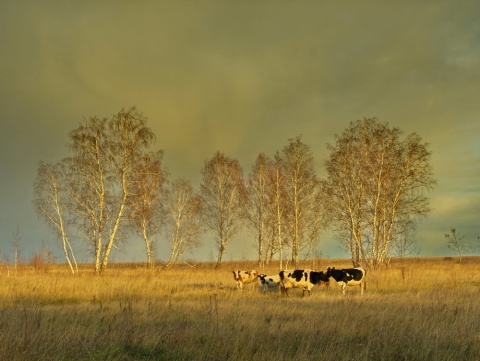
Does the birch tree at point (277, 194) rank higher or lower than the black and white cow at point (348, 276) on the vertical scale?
higher

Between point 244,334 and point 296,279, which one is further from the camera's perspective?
point 296,279

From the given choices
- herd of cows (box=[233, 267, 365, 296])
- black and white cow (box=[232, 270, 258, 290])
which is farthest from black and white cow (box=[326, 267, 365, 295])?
black and white cow (box=[232, 270, 258, 290])

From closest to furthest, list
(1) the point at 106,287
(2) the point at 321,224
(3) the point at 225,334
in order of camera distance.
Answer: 1. (3) the point at 225,334
2. (1) the point at 106,287
3. (2) the point at 321,224

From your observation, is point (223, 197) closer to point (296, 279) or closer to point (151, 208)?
point (151, 208)

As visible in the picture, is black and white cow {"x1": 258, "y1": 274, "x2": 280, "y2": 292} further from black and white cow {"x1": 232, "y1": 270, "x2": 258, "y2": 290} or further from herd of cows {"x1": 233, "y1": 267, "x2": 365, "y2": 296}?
black and white cow {"x1": 232, "y1": 270, "x2": 258, "y2": 290}

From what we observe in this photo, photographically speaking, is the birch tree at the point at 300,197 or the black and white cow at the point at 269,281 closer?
the black and white cow at the point at 269,281

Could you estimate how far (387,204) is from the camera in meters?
25.5

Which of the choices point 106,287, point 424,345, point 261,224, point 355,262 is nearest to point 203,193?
point 261,224

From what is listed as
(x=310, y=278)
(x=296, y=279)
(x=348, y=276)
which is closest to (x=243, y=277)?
(x=296, y=279)

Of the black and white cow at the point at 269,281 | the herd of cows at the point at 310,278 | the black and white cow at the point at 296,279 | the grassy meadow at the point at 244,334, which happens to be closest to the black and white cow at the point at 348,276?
the herd of cows at the point at 310,278

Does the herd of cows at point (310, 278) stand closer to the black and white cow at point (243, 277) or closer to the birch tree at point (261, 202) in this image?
the black and white cow at point (243, 277)

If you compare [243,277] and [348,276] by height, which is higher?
[348,276]

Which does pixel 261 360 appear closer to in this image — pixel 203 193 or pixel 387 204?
pixel 387 204

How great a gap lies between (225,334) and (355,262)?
19.1 metres
